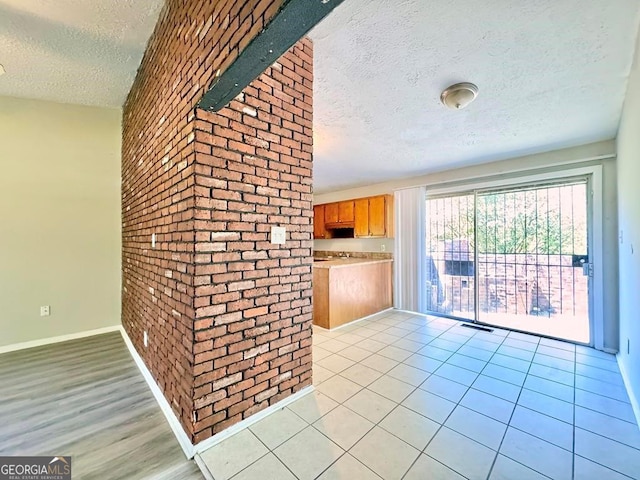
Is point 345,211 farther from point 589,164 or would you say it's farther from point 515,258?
point 589,164

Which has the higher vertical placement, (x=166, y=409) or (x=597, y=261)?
(x=597, y=261)

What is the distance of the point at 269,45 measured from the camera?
1034mm

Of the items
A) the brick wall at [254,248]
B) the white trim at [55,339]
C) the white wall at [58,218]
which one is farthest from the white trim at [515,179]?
the white trim at [55,339]

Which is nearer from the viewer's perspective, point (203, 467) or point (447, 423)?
point (203, 467)

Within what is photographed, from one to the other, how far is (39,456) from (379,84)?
10.8 feet

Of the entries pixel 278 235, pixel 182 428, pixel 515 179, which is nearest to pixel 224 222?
pixel 278 235

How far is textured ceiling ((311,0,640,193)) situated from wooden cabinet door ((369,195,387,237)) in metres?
1.67

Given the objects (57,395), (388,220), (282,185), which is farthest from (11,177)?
(388,220)

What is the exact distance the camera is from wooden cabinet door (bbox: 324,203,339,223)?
5766mm

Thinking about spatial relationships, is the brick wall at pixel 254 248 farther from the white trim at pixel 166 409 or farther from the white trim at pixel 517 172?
the white trim at pixel 517 172

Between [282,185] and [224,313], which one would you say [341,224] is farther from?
[224,313]

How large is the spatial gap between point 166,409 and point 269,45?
228cm

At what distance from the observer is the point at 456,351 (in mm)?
3025

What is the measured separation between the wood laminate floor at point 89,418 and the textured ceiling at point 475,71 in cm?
271
